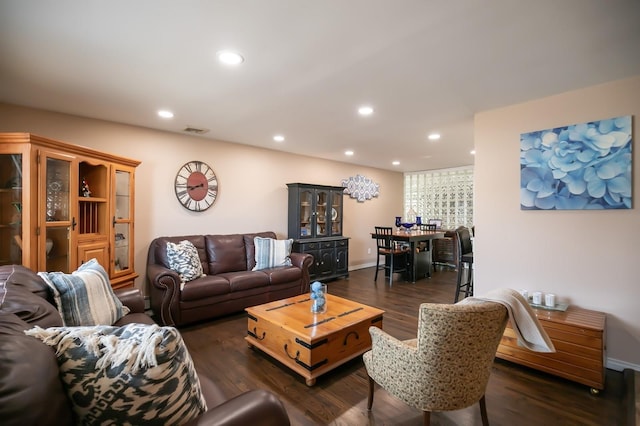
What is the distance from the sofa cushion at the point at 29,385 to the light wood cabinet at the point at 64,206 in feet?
6.99

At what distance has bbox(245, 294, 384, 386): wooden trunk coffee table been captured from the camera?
7.36 feet

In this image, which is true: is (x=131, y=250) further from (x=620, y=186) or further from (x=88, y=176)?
(x=620, y=186)

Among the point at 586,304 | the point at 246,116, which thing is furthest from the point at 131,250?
the point at 586,304

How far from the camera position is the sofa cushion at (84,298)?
1.81 m

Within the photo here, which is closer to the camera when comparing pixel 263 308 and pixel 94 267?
pixel 94 267

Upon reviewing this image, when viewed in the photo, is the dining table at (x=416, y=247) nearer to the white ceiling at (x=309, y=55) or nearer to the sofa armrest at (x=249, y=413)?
the white ceiling at (x=309, y=55)

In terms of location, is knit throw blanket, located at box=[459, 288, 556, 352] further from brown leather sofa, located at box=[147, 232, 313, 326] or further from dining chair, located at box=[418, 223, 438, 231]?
dining chair, located at box=[418, 223, 438, 231]

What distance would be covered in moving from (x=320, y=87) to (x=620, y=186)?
8.48ft

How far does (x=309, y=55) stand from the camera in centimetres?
203

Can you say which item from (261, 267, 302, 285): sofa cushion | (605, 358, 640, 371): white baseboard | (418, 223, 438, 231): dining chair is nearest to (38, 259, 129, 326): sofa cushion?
(261, 267, 302, 285): sofa cushion

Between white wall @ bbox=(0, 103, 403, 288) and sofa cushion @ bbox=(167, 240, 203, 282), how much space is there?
55cm

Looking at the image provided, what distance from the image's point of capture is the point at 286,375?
2.37m

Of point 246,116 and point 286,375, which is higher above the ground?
point 246,116

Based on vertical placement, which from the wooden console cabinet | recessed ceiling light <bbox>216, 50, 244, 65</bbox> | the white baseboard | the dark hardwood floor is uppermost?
recessed ceiling light <bbox>216, 50, 244, 65</bbox>
